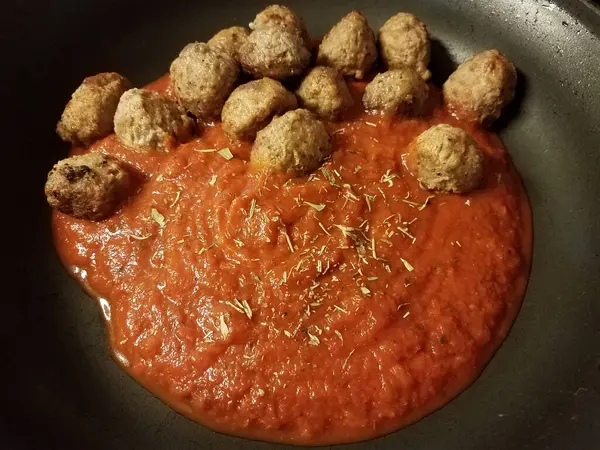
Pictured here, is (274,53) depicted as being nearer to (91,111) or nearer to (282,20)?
(282,20)

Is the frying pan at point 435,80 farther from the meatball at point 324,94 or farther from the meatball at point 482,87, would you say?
the meatball at point 324,94

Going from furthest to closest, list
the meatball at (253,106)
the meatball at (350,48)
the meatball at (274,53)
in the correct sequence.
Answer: the meatball at (350,48) < the meatball at (274,53) < the meatball at (253,106)

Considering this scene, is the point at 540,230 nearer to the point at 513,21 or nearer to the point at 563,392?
the point at 563,392

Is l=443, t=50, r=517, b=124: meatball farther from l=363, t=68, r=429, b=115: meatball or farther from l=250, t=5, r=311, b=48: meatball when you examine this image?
l=250, t=5, r=311, b=48: meatball

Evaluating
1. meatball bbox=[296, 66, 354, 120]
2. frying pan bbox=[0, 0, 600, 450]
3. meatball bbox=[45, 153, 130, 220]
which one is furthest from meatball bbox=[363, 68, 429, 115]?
meatball bbox=[45, 153, 130, 220]

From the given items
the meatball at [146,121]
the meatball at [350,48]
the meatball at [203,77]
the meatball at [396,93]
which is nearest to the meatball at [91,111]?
the meatball at [146,121]

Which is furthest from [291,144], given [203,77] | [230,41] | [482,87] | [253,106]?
[482,87]

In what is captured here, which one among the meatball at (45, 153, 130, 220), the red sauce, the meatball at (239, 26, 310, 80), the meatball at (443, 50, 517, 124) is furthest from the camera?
the meatball at (443, 50, 517, 124)
